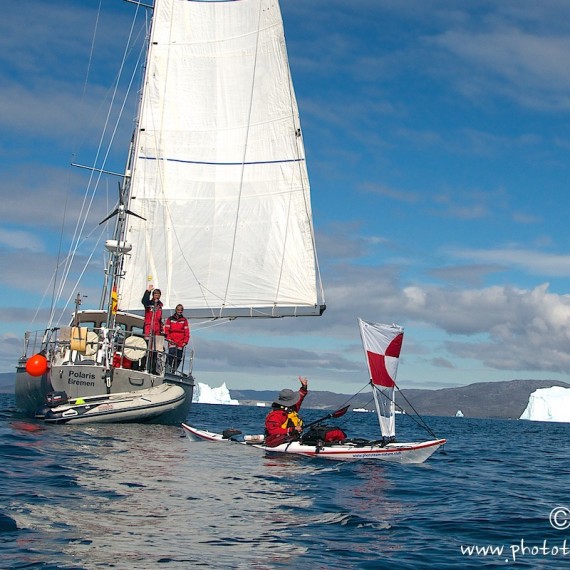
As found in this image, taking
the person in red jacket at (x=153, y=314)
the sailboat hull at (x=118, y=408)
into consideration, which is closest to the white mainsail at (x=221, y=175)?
the person in red jacket at (x=153, y=314)

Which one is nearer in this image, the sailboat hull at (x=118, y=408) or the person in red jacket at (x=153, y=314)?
the sailboat hull at (x=118, y=408)

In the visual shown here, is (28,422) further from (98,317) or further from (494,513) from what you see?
(494,513)

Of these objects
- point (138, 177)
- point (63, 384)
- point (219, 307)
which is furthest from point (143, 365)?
point (138, 177)

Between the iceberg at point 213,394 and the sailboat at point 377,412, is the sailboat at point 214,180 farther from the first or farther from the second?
the iceberg at point 213,394

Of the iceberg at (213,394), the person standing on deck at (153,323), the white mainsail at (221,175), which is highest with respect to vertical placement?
the white mainsail at (221,175)

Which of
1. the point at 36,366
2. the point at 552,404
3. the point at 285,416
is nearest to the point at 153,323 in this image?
the point at 36,366

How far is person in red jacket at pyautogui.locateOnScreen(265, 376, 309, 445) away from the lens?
54.4 feet

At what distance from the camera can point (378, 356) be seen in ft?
52.8

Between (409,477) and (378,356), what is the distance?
279cm

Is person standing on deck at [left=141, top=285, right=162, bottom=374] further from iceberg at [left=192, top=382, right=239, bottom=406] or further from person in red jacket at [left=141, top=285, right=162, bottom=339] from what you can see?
iceberg at [left=192, top=382, right=239, bottom=406]

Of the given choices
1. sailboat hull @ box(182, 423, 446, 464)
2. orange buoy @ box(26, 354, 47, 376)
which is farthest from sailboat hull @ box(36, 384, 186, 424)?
sailboat hull @ box(182, 423, 446, 464)

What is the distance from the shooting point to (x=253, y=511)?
10.0 meters

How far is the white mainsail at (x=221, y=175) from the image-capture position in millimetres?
26547

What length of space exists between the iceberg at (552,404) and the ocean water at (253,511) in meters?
116
